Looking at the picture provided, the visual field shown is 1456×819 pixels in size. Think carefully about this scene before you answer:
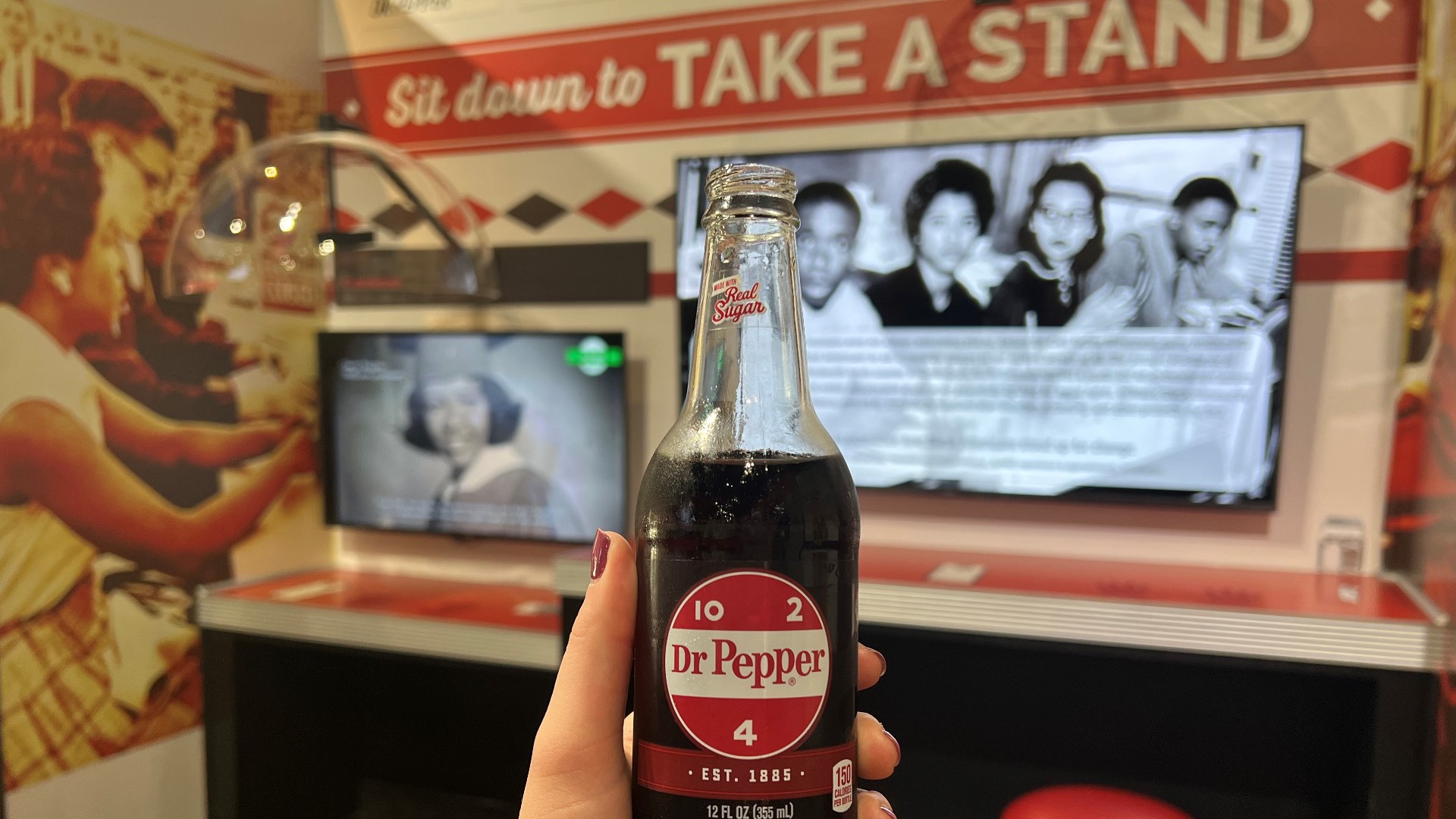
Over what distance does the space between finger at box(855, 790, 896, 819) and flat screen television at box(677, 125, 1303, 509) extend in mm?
1192

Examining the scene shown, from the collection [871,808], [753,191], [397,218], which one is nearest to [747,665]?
[871,808]

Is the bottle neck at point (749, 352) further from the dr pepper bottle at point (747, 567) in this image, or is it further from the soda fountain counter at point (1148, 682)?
the soda fountain counter at point (1148, 682)

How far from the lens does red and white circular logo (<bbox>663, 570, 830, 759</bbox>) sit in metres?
0.66

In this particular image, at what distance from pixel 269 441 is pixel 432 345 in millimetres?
524

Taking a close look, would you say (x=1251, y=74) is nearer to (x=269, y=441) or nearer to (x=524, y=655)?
(x=524, y=655)

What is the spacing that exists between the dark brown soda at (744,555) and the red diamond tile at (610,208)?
5.44 ft

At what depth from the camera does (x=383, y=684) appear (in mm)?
2473

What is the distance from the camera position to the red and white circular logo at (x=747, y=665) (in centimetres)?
66

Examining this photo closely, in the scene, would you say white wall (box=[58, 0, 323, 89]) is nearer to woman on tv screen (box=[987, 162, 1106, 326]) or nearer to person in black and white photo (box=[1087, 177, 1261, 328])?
woman on tv screen (box=[987, 162, 1106, 326])

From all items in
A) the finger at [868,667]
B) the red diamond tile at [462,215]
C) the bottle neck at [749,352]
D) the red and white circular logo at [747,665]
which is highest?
the red diamond tile at [462,215]

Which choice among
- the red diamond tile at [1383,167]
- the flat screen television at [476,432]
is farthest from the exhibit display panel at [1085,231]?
the flat screen television at [476,432]

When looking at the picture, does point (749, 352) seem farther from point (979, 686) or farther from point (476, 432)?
point (476, 432)

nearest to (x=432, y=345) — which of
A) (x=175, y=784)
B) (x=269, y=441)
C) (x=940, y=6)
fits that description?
(x=269, y=441)

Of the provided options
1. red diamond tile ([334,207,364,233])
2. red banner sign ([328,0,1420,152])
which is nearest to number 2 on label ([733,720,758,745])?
red banner sign ([328,0,1420,152])
